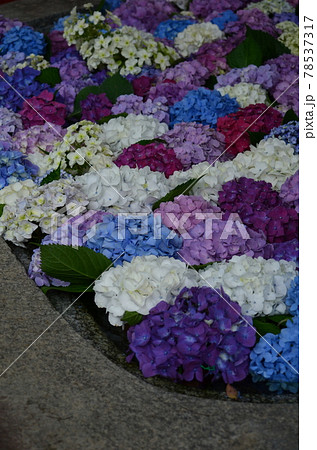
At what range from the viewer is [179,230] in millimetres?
2162

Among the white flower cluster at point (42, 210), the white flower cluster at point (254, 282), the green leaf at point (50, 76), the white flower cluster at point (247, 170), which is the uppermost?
the white flower cluster at point (254, 282)

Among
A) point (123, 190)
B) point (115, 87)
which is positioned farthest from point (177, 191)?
point (115, 87)

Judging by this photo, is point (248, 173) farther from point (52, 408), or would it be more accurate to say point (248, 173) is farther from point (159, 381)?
point (52, 408)

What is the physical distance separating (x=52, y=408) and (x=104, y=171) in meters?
0.91

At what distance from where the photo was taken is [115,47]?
3336mm

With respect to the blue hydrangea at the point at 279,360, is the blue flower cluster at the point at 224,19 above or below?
below

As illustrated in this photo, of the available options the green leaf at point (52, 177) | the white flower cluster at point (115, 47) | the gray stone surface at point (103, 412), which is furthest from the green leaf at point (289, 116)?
the gray stone surface at point (103, 412)

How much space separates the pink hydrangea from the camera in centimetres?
299

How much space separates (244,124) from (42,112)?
2.61 feet

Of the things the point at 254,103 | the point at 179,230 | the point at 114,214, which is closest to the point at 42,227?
the point at 114,214

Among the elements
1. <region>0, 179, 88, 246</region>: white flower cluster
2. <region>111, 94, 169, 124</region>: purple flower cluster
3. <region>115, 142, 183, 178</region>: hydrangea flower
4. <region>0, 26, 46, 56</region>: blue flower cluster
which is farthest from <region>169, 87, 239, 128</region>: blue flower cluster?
<region>0, 26, 46, 56</region>: blue flower cluster

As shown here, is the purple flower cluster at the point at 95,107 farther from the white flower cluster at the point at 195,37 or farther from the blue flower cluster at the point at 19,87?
the white flower cluster at the point at 195,37

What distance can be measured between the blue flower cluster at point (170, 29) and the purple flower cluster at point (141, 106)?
0.94m

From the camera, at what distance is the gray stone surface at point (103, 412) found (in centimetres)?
150
